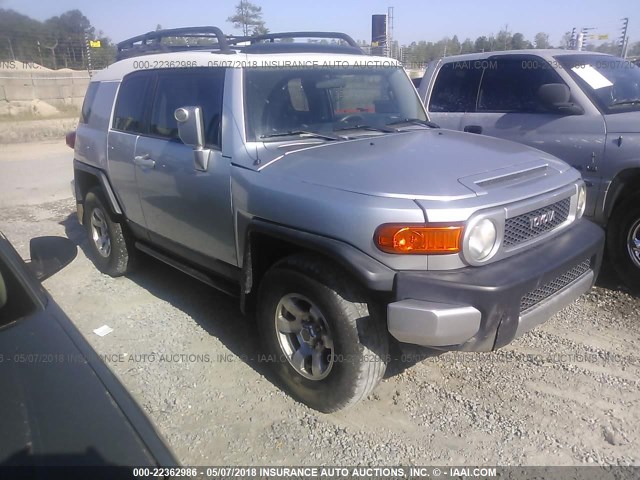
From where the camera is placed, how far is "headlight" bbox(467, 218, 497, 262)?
2512 mm

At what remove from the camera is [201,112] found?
3.44 meters

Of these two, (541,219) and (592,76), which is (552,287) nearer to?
(541,219)

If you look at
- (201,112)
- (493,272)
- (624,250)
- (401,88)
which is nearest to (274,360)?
(493,272)

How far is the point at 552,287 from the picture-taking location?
2.89 meters

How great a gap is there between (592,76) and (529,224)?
2.96 metres

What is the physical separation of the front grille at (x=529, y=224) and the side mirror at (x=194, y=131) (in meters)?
1.91

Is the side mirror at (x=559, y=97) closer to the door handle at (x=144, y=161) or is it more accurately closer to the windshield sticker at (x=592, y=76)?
the windshield sticker at (x=592, y=76)

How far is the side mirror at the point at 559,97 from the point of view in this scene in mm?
4703

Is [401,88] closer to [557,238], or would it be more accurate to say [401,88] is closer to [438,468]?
[557,238]

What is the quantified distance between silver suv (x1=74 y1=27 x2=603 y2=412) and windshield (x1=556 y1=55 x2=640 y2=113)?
1.80m

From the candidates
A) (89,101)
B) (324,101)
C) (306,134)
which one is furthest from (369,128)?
(89,101)

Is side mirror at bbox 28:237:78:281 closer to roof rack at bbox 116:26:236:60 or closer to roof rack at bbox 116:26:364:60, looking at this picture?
roof rack at bbox 116:26:364:60

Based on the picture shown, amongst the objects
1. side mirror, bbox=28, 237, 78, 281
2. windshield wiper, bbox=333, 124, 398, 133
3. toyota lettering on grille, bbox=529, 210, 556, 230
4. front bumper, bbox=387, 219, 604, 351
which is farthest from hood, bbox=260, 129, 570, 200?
side mirror, bbox=28, 237, 78, 281

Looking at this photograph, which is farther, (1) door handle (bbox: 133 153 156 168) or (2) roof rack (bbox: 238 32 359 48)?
(2) roof rack (bbox: 238 32 359 48)
